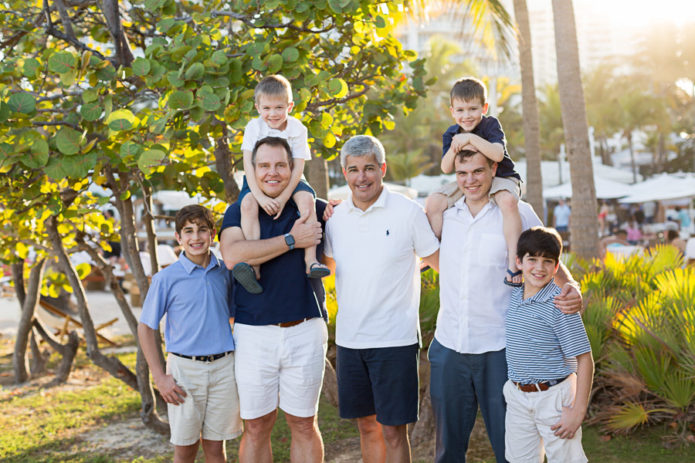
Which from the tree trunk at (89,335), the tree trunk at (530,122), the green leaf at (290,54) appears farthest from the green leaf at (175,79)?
the tree trunk at (530,122)

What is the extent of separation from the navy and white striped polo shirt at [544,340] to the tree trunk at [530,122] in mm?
7878

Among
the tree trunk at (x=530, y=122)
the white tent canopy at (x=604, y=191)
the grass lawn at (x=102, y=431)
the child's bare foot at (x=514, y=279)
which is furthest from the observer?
the white tent canopy at (x=604, y=191)

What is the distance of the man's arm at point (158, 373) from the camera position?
3.47m

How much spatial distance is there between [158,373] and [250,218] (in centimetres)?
100

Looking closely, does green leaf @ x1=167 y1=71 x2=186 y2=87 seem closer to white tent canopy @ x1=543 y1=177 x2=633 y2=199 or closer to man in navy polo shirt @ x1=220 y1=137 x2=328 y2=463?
man in navy polo shirt @ x1=220 y1=137 x2=328 y2=463

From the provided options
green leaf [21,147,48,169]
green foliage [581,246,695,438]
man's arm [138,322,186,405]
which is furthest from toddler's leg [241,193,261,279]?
green foliage [581,246,695,438]

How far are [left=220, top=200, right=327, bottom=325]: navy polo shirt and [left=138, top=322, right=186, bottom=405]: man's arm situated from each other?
488mm

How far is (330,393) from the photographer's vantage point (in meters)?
6.23

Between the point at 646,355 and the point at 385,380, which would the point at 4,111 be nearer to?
the point at 385,380

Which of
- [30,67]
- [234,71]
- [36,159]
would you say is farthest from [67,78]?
[234,71]

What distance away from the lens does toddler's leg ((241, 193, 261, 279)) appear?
3.50 m

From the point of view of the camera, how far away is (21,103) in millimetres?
3674

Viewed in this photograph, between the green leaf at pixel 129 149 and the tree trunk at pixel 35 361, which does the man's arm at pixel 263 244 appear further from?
the tree trunk at pixel 35 361

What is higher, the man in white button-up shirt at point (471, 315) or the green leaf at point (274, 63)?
the green leaf at point (274, 63)
